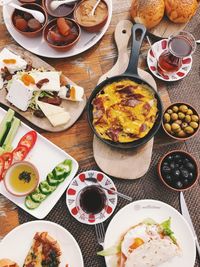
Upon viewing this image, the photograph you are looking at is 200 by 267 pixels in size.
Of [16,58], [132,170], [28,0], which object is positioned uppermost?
[28,0]

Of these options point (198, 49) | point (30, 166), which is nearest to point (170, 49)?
point (198, 49)

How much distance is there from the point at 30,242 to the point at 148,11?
1.89 metres

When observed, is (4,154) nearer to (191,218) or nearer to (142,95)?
(142,95)

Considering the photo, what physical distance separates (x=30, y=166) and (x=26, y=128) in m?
0.30

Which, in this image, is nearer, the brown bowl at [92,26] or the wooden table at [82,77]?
the wooden table at [82,77]

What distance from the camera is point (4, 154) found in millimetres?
3000

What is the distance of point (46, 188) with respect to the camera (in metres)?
2.93

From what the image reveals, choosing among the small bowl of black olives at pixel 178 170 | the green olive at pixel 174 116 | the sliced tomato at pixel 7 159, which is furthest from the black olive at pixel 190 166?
the sliced tomato at pixel 7 159

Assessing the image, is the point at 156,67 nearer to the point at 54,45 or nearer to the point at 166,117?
the point at 166,117

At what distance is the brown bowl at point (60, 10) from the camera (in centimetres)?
321

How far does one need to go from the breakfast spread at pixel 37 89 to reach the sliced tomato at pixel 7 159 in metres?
0.35

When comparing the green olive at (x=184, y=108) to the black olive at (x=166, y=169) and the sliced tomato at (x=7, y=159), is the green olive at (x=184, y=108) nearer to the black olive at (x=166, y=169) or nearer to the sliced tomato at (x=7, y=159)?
the black olive at (x=166, y=169)

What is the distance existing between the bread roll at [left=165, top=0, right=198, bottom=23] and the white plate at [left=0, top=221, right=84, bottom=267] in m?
1.81

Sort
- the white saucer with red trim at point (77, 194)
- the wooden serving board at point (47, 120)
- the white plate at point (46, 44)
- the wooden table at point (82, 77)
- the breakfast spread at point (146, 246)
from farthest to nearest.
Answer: the white plate at point (46, 44)
the wooden serving board at point (47, 120)
the wooden table at point (82, 77)
the white saucer with red trim at point (77, 194)
the breakfast spread at point (146, 246)
